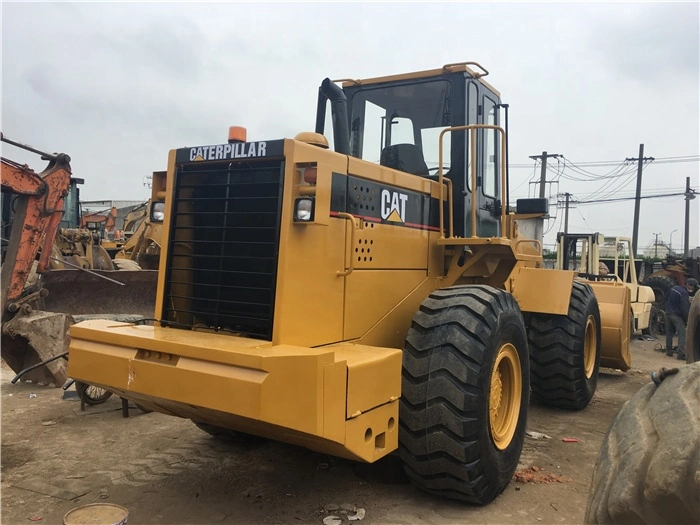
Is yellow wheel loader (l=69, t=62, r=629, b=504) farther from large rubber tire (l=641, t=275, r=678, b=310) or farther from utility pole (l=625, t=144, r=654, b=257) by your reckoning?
utility pole (l=625, t=144, r=654, b=257)

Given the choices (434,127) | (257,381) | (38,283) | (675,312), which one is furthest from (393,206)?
(675,312)

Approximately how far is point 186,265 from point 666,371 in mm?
2842

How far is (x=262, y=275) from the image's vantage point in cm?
355

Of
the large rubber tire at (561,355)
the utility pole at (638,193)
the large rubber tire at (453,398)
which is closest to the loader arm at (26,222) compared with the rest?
the large rubber tire at (453,398)

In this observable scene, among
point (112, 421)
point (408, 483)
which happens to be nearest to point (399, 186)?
point (408, 483)

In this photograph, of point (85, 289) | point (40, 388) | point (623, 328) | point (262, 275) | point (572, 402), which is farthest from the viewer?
point (85, 289)

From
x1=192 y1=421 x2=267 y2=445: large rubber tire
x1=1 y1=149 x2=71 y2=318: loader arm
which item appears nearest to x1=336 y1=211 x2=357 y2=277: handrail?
x1=192 y1=421 x2=267 y2=445: large rubber tire

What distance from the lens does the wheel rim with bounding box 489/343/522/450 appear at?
4078mm

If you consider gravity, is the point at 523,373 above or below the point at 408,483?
above

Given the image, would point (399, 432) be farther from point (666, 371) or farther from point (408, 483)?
point (666, 371)

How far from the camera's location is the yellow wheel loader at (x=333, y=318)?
3031 millimetres

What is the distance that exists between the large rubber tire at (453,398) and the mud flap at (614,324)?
183 inches

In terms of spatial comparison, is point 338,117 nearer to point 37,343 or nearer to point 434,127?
point 434,127

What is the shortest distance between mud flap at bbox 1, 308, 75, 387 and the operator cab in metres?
4.35
